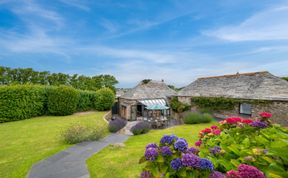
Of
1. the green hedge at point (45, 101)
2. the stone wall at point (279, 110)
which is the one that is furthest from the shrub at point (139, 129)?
the green hedge at point (45, 101)

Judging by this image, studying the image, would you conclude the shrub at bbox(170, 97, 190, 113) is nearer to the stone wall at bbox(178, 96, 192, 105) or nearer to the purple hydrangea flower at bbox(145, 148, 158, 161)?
the stone wall at bbox(178, 96, 192, 105)

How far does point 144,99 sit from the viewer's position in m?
23.2

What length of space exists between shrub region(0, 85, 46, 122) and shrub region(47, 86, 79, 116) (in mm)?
1050

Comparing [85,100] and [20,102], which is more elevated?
[20,102]

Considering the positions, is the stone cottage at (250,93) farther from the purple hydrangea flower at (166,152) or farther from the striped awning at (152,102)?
the purple hydrangea flower at (166,152)

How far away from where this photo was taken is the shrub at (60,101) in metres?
23.1

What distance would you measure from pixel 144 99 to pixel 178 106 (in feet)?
17.9

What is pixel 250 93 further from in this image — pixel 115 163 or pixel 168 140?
pixel 168 140

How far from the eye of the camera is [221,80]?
21.4 m

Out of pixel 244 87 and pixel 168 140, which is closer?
pixel 168 140

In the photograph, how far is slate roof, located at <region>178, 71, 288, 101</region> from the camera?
606 inches

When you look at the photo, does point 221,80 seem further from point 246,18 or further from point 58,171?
point 58,171

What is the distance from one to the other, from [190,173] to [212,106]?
64.7ft

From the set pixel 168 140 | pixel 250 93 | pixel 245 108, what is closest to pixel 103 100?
pixel 245 108
